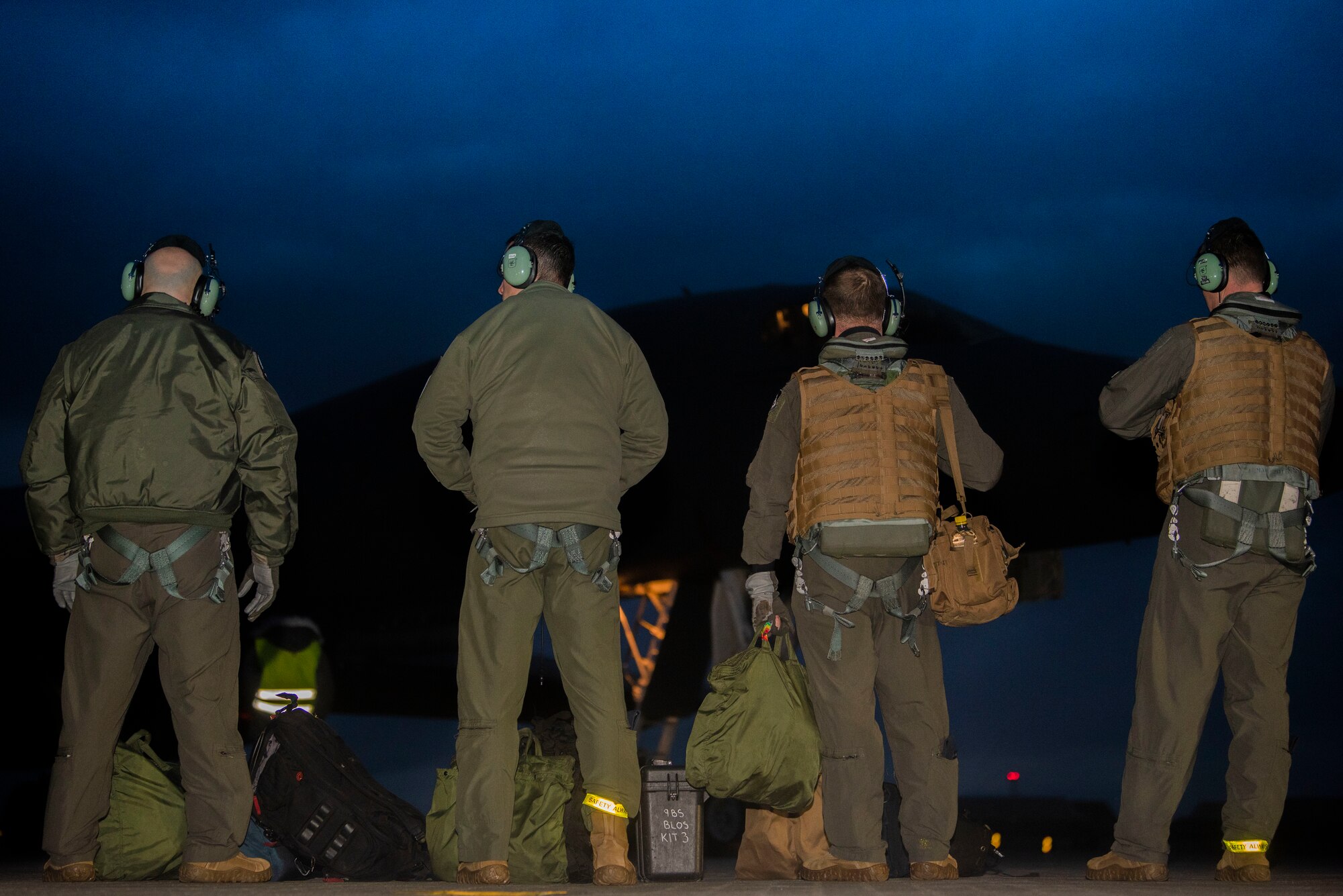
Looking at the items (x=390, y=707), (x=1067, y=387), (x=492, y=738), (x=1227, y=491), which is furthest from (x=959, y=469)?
(x=390, y=707)

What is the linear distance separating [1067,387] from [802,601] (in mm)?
5422

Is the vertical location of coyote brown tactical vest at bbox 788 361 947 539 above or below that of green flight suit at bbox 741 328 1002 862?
above

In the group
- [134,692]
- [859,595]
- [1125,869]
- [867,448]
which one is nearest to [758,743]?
[859,595]

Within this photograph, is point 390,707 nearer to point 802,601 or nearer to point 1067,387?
point 1067,387

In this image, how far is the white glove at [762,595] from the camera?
186 inches

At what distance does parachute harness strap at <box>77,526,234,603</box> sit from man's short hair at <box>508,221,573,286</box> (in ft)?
5.48

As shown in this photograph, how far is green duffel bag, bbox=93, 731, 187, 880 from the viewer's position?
16.6 feet

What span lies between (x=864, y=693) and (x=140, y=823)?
3.15 m

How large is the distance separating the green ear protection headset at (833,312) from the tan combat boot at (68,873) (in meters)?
3.53

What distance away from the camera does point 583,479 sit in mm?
4527

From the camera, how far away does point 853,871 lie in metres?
4.39

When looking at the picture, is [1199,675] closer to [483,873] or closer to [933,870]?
[933,870]

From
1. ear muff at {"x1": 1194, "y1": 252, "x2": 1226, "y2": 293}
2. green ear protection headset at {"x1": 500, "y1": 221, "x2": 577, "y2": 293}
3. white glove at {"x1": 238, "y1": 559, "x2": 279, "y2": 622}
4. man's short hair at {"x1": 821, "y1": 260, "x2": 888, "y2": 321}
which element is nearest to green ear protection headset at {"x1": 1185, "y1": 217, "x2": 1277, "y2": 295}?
ear muff at {"x1": 1194, "y1": 252, "x2": 1226, "y2": 293}

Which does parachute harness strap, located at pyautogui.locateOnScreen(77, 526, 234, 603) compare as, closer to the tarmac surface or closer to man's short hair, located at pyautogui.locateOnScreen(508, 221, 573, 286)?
the tarmac surface
